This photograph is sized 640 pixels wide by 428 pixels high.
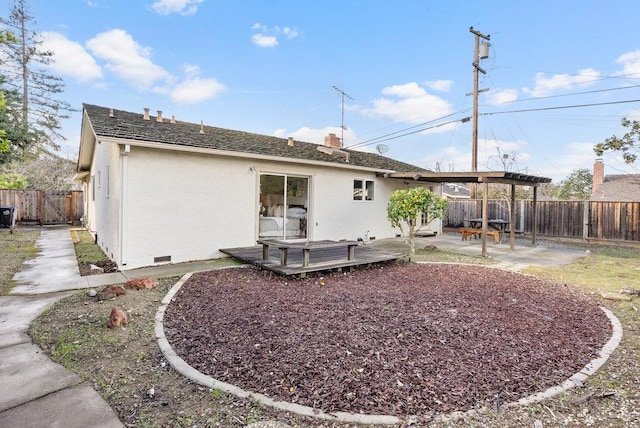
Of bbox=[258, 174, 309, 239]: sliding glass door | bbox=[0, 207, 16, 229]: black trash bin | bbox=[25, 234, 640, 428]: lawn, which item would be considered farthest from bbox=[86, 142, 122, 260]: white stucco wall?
bbox=[0, 207, 16, 229]: black trash bin

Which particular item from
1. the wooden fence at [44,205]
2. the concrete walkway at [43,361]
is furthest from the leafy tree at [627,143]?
the wooden fence at [44,205]

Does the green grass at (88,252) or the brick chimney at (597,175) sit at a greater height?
the brick chimney at (597,175)

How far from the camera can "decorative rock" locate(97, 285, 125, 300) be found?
5.03 metres

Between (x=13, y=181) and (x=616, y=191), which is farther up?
(x=616, y=191)

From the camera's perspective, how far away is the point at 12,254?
8.69m

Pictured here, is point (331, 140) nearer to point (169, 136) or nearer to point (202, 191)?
point (202, 191)

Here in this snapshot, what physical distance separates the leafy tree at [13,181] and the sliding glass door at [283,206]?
20086 mm

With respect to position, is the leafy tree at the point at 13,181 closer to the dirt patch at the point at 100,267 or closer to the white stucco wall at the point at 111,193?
the white stucco wall at the point at 111,193

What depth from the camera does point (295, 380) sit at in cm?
286

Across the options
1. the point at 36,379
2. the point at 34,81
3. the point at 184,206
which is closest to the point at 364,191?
the point at 184,206

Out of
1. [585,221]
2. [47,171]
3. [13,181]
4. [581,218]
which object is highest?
[47,171]

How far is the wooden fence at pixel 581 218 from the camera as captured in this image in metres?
12.7

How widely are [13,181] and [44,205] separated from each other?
22.4 ft

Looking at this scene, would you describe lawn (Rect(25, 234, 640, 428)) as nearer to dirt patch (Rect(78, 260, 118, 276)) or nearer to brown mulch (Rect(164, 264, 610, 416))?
brown mulch (Rect(164, 264, 610, 416))
